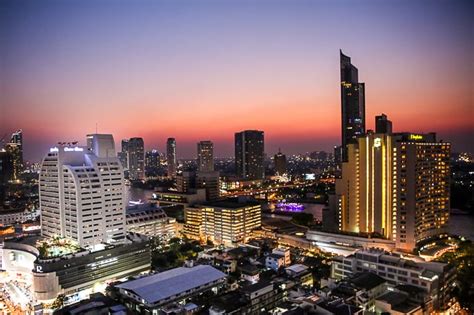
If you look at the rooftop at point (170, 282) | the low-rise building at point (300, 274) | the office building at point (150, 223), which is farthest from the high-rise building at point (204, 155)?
the rooftop at point (170, 282)

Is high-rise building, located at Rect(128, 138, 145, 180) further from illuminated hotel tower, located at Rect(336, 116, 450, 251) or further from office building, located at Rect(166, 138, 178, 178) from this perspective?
illuminated hotel tower, located at Rect(336, 116, 450, 251)

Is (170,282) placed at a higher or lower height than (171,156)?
lower

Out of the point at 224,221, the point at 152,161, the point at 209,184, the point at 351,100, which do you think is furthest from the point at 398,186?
the point at 152,161

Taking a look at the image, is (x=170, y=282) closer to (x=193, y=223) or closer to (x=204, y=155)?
(x=193, y=223)

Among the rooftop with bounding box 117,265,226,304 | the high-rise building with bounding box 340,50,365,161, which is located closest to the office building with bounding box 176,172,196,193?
the high-rise building with bounding box 340,50,365,161

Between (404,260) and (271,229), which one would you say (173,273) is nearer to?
(404,260)

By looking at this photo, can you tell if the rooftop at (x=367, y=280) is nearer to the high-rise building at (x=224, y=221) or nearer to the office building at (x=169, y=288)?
the office building at (x=169, y=288)
